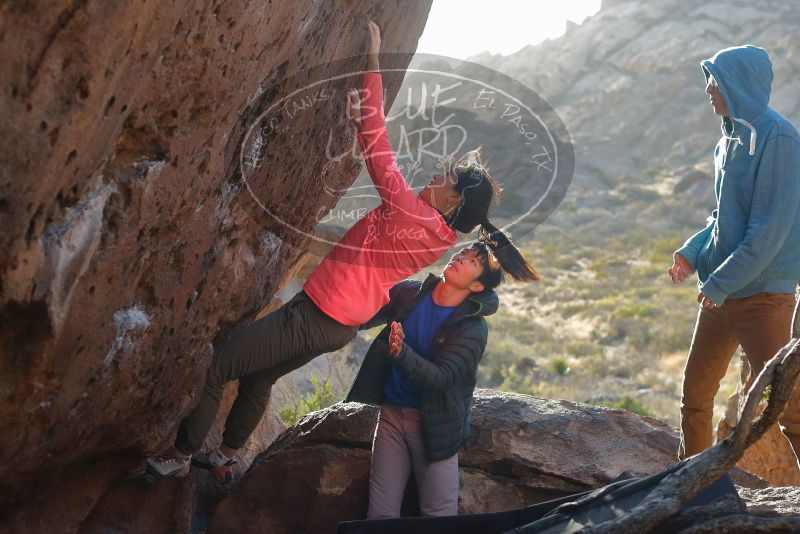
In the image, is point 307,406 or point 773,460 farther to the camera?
point 307,406

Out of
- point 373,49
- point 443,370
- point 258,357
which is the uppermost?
point 373,49

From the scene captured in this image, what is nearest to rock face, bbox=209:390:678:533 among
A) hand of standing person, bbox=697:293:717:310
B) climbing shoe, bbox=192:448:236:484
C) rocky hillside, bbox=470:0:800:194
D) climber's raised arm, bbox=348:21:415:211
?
climbing shoe, bbox=192:448:236:484

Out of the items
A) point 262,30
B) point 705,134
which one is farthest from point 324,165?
point 705,134

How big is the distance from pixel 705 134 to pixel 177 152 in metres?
43.2

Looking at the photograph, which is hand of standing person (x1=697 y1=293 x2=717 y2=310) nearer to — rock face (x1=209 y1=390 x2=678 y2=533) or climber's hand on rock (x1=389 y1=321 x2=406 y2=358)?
rock face (x1=209 y1=390 x2=678 y2=533)

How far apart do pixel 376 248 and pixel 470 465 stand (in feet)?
4.72

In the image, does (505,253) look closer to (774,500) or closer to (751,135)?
(751,135)

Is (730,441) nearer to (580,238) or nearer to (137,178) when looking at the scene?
(137,178)

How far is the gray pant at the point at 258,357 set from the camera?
3943mm

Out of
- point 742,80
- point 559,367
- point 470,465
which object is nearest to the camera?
point 742,80

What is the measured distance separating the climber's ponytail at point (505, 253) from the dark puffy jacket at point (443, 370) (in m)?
0.14

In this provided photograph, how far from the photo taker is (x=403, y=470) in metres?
4.09

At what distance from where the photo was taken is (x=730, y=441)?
2893 millimetres

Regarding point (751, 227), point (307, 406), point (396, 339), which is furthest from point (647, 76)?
point (396, 339)
